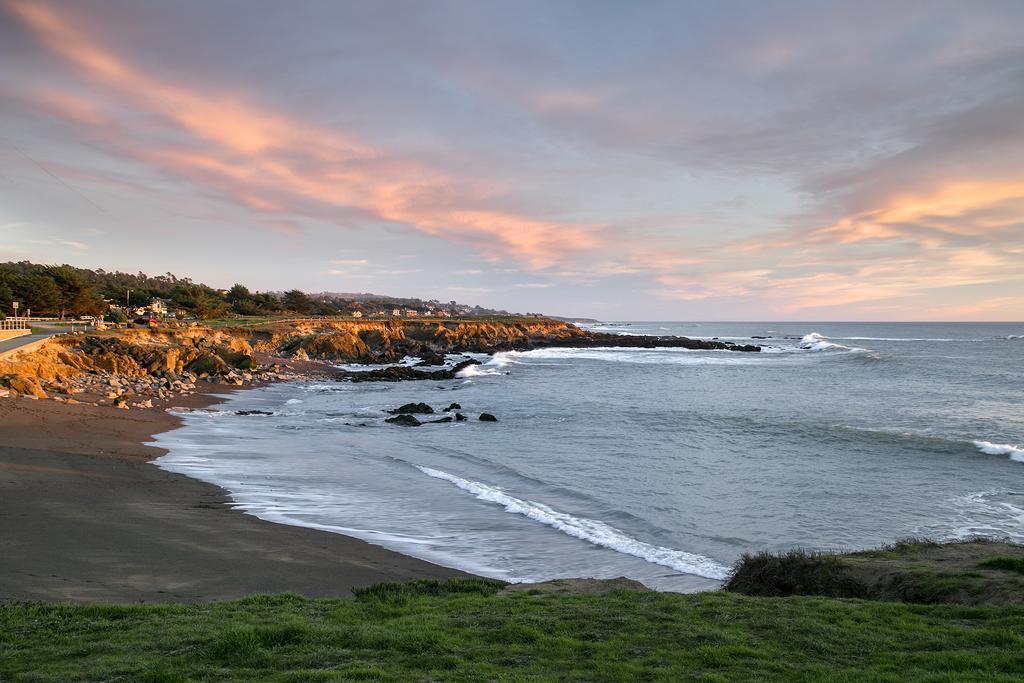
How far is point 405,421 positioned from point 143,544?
61.7ft

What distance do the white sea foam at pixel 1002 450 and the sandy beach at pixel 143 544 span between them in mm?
21452

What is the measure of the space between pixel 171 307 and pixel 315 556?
295 feet

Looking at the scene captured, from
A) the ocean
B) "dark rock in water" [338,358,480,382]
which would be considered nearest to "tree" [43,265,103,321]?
"dark rock in water" [338,358,480,382]

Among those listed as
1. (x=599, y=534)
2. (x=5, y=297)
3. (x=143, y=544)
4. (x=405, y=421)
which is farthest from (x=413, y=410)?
(x=5, y=297)

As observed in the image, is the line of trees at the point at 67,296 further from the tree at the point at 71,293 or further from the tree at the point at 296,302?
the tree at the point at 296,302

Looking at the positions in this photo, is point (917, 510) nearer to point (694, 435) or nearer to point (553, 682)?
point (694, 435)

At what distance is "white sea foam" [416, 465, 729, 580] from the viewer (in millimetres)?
12133

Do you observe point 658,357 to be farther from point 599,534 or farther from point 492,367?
point 599,534

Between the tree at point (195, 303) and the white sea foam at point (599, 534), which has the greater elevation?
the tree at point (195, 303)

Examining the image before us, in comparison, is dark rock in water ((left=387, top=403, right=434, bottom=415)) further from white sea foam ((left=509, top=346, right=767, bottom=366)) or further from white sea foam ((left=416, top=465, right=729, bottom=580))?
white sea foam ((left=509, top=346, right=767, bottom=366))

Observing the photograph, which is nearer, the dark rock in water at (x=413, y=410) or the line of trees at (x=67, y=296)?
the dark rock in water at (x=413, y=410)

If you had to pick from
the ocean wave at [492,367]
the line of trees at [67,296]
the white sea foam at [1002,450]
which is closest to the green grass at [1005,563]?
the white sea foam at [1002,450]

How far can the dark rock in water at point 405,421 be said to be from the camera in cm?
2972

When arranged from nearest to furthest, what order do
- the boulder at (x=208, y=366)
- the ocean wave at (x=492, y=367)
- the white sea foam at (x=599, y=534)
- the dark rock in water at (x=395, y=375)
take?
the white sea foam at (x=599, y=534) < the boulder at (x=208, y=366) < the dark rock in water at (x=395, y=375) < the ocean wave at (x=492, y=367)
